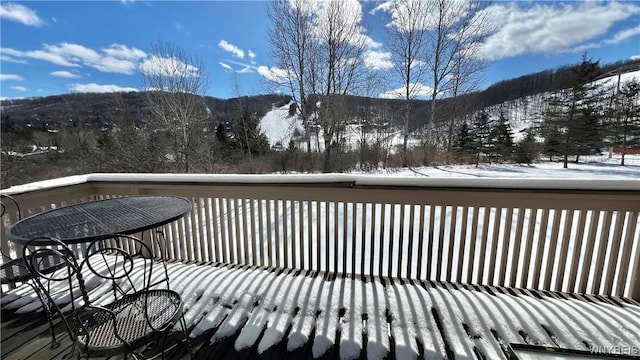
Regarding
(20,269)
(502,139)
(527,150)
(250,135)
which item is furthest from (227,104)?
(20,269)

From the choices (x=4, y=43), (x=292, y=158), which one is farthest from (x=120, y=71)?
(x=4, y=43)

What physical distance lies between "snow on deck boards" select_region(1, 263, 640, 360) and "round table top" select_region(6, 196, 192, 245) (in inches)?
28.6

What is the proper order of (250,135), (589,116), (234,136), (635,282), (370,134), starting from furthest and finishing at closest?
1. (234,136)
2. (250,135)
3. (370,134)
4. (589,116)
5. (635,282)

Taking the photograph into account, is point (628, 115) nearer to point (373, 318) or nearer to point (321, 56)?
point (373, 318)

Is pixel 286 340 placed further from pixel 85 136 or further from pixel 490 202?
pixel 85 136

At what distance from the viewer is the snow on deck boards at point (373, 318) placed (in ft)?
4.96

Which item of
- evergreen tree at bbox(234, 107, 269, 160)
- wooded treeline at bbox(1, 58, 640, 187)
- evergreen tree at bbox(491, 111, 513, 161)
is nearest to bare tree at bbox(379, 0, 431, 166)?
wooded treeline at bbox(1, 58, 640, 187)

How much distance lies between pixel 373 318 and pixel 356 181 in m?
1.00

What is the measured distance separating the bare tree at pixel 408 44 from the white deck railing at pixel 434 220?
9.39m

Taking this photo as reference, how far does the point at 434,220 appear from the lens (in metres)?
2.35

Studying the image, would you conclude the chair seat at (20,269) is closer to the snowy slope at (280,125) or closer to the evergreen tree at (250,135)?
the snowy slope at (280,125)

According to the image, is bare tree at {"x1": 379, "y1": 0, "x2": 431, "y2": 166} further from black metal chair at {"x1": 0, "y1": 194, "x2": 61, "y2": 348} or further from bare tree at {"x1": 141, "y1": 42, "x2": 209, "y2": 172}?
black metal chair at {"x1": 0, "y1": 194, "x2": 61, "y2": 348}

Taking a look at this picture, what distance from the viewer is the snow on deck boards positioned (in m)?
1.51

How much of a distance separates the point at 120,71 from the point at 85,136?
206 inches
